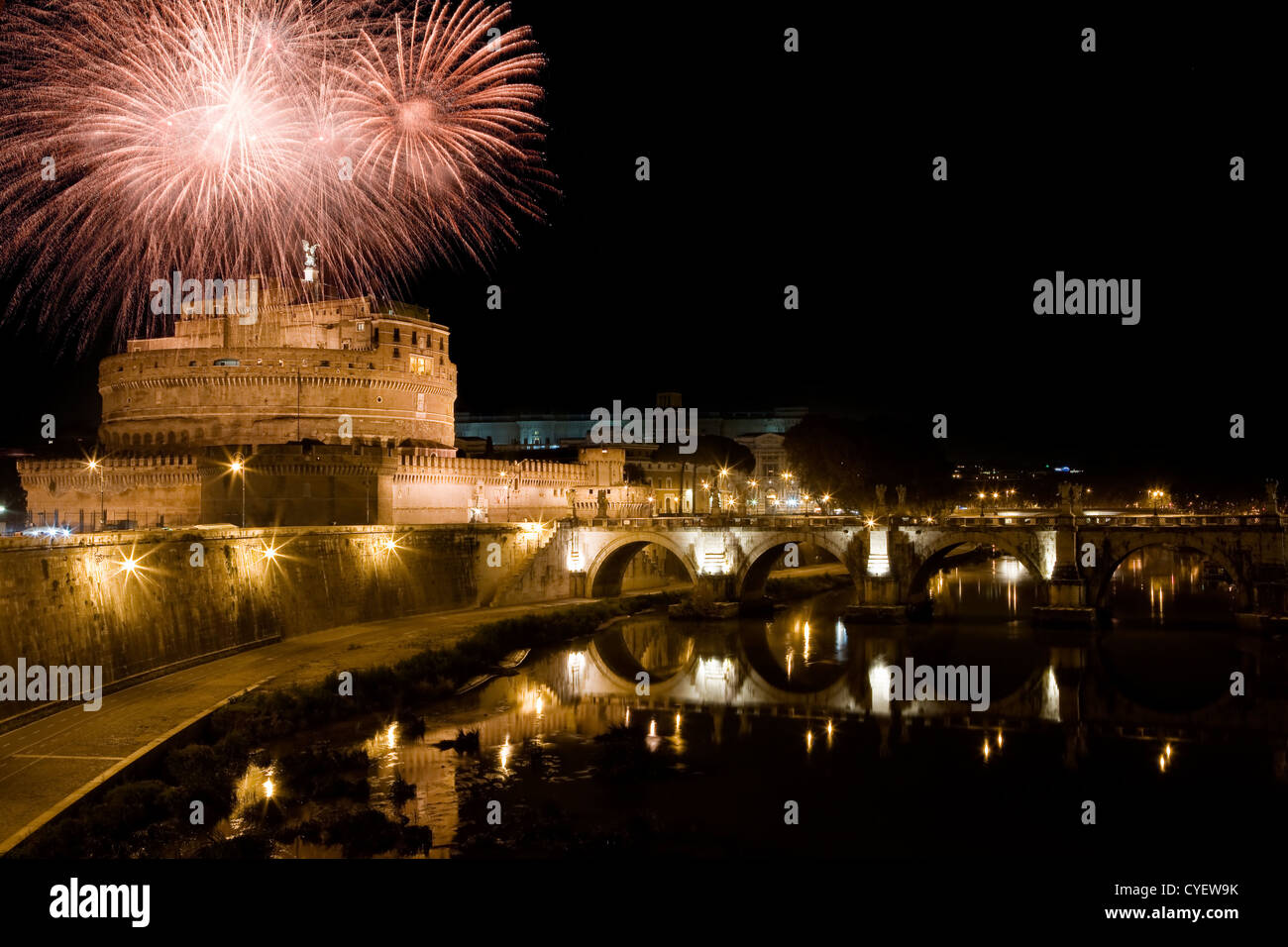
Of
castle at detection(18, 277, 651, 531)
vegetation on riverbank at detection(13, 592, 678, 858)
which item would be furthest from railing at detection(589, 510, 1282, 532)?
vegetation on riverbank at detection(13, 592, 678, 858)

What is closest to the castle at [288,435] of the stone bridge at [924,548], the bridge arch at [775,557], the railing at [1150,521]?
the stone bridge at [924,548]

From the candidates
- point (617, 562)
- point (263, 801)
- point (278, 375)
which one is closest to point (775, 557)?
point (617, 562)

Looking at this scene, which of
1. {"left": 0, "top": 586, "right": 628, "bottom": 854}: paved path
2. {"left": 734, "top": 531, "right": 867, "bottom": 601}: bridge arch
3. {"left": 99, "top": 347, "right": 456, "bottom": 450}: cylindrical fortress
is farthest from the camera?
{"left": 99, "top": 347, "right": 456, "bottom": 450}: cylindrical fortress

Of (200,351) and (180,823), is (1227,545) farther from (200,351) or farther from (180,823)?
(200,351)

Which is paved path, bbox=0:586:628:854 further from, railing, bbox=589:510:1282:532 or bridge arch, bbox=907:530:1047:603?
bridge arch, bbox=907:530:1047:603

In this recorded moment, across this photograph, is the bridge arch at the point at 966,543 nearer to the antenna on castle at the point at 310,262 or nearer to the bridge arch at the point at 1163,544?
the bridge arch at the point at 1163,544

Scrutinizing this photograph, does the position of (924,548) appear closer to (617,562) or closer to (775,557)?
(775,557)

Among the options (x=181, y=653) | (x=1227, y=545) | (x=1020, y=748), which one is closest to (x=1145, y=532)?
(x=1227, y=545)

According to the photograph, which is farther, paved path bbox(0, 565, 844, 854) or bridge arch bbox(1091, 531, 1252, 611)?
bridge arch bbox(1091, 531, 1252, 611)
